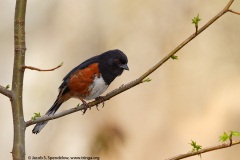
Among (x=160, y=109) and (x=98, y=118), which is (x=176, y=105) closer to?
(x=160, y=109)

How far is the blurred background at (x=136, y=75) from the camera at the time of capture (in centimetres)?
896

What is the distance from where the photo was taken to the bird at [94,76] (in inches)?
197

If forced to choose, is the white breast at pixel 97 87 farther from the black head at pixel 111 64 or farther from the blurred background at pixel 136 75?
the blurred background at pixel 136 75

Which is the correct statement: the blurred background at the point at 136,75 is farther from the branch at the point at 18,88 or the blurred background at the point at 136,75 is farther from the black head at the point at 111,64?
the branch at the point at 18,88

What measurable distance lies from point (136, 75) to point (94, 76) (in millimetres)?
4417

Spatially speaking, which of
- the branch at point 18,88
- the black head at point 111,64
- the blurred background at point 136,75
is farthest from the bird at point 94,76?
the blurred background at point 136,75

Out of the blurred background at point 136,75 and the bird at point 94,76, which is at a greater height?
the blurred background at point 136,75

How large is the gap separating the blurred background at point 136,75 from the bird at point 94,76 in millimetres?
3547

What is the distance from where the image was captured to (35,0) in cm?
965

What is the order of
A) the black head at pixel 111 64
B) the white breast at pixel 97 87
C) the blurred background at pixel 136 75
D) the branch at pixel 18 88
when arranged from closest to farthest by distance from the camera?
the branch at pixel 18 88, the white breast at pixel 97 87, the black head at pixel 111 64, the blurred background at pixel 136 75

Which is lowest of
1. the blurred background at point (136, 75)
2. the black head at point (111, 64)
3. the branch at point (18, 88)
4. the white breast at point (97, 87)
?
the branch at point (18, 88)

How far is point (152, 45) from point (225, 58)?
1.31m

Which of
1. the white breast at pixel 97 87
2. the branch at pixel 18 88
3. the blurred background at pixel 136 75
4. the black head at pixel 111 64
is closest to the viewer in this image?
the branch at pixel 18 88

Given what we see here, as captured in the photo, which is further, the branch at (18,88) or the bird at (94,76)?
the bird at (94,76)
